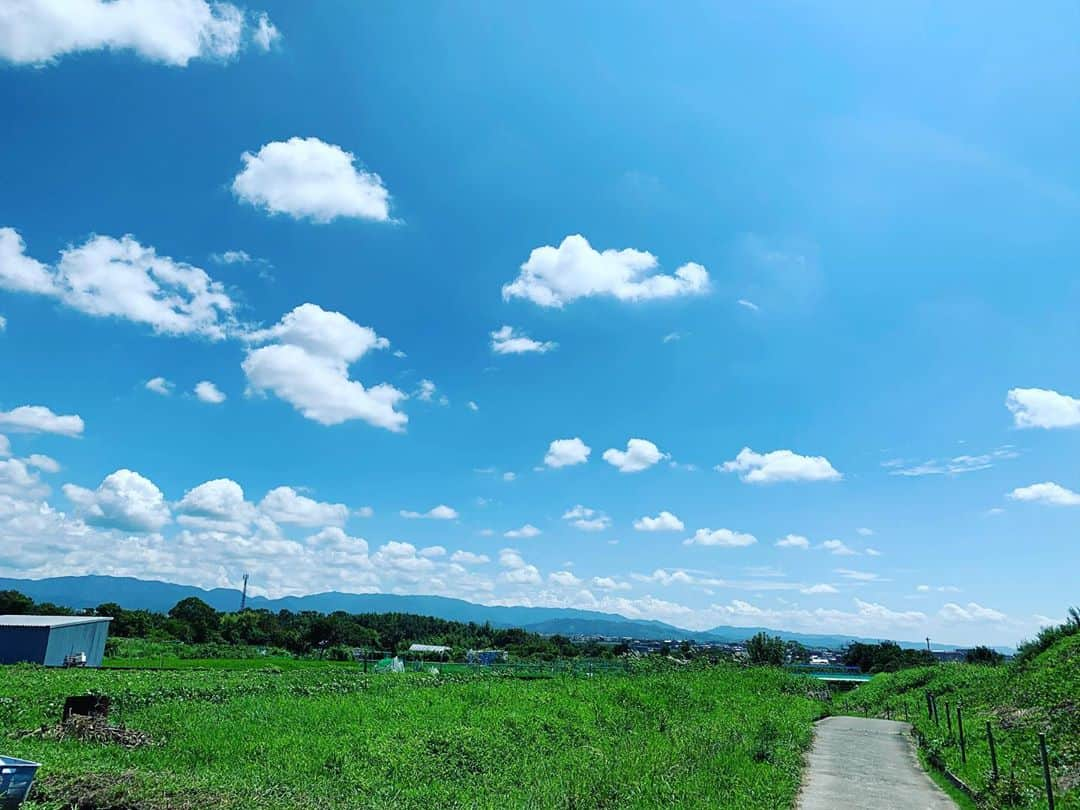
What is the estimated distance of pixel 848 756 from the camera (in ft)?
54.1

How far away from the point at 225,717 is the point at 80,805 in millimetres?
8933

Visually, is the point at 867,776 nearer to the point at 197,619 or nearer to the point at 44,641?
the point at 44,641

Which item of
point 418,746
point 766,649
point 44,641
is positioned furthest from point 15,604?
point 418,746

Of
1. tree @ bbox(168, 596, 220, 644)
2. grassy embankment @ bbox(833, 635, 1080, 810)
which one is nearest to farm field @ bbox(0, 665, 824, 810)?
grassy embankment @ bbox(833, 635, 1080, 810)

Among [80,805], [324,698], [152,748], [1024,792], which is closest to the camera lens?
[80,805]

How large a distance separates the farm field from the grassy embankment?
342 cm

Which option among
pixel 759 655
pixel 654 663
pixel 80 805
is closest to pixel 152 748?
Answer: pixel 80 805

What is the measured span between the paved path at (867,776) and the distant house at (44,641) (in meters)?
40.1

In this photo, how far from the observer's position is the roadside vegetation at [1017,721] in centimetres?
1109

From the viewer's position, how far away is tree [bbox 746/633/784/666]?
4325 centimetres

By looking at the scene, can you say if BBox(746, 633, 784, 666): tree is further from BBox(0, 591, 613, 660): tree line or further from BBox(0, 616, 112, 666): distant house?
BBox(0, 616, 112, 666): distant house

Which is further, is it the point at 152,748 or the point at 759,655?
the point at 759,655

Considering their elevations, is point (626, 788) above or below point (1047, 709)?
below

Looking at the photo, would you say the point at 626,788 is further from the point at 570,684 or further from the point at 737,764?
the point at 570,684
